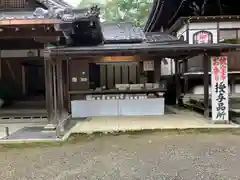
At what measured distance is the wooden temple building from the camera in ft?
25.8

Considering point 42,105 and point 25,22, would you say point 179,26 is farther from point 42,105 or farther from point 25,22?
point 25,22

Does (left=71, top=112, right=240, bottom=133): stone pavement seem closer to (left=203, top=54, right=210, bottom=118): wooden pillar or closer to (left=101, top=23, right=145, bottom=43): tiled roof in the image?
(left=203, top=54, right=210, bottom=118): wooden pillar

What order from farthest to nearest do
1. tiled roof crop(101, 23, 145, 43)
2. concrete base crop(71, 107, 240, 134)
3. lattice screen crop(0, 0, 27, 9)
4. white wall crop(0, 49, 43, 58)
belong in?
white wall crop(0, 49, 43, 58) < tiled roof crop(101, 23, 145, 43) < lattice screen crop(0, 0, 27, 9) < concrete base crop(71, 107, 240, 134)

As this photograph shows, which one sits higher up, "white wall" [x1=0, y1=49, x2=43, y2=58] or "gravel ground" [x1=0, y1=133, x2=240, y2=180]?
"white wall" [x1=0, y1=49, x2=43, y2=58]

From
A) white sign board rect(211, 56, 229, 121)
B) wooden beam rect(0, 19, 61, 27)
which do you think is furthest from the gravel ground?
wooden beam rect(0, 19, 61, 27)

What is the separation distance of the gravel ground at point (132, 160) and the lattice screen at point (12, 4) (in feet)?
16.8

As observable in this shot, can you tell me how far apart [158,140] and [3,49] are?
8.66 metres

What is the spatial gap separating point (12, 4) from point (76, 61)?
11.7 ft

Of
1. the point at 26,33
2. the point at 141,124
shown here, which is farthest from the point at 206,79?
the point at 26,33

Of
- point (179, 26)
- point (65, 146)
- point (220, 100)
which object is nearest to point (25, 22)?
point (65, 146)

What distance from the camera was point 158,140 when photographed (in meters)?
7.11

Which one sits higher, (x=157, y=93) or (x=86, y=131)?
(x=157, y=93)

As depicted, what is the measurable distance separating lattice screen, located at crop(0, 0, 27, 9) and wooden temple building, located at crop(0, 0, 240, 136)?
0.03 metres

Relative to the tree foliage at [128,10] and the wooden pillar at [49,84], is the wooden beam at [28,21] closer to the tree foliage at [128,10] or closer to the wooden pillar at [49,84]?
the wooden pillar at [49,84]
